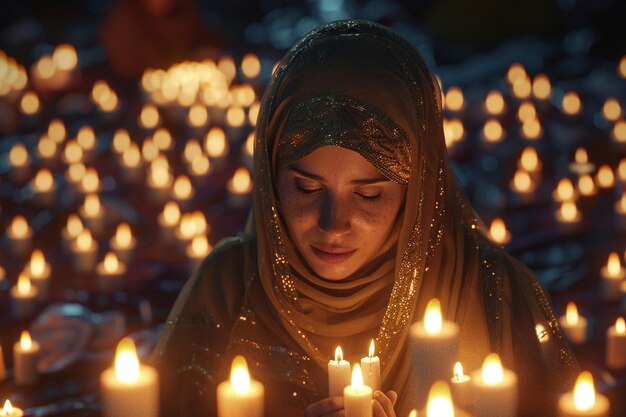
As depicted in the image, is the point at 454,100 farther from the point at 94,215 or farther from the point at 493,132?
the point at 94,215

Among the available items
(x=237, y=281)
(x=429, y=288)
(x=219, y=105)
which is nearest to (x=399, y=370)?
(x=429, y=288)

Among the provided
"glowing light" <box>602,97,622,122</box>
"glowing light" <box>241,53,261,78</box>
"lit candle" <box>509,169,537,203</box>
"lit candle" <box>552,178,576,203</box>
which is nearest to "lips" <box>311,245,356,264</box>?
"lit candle" <box>552,178,576,203</box>

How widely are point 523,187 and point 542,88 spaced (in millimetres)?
2644

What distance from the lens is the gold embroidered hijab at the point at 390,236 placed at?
313 centimetres

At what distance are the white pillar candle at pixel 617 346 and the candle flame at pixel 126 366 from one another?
227 cm

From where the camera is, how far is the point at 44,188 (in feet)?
23.7

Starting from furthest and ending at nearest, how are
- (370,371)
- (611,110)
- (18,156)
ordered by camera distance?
(611,110), (18,156), (370,371)

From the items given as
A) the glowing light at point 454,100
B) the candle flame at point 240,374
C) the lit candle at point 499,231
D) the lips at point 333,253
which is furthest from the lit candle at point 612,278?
the glowing light at point 454,100

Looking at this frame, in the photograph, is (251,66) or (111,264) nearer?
(111,264)

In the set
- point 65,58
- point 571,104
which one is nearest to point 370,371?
point 571,104

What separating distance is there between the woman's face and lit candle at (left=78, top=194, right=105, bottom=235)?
368 centimetres

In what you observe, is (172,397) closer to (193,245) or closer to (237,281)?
(237,281)

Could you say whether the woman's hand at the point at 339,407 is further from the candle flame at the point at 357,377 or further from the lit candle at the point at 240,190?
the lit candle at the point at 240,190

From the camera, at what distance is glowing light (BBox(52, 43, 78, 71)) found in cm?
1026
